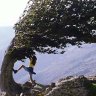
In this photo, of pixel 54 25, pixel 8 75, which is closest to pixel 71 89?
pixel 54 25

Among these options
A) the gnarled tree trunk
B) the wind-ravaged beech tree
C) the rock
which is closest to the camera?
the rock

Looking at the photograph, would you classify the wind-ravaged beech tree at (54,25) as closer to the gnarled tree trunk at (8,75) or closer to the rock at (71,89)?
the gnarled tree trunk at (8,75)

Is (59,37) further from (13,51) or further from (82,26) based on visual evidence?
(13,51)

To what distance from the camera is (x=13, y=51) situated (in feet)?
167

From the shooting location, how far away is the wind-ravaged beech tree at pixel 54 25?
151 feet

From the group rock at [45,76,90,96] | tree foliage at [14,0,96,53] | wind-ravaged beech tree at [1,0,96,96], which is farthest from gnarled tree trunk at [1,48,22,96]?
rock at [45,76,90,96]

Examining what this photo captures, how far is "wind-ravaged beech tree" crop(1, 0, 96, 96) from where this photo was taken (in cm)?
4606

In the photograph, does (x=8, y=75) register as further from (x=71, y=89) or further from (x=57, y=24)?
(x=71, y=89)

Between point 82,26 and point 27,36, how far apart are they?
6.36m

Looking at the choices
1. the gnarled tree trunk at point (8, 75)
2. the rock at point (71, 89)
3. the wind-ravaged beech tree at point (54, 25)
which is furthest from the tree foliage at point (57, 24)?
the rock at point (71, 89)

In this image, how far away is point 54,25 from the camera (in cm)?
4603

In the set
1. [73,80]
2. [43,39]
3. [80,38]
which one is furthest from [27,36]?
[73,80]

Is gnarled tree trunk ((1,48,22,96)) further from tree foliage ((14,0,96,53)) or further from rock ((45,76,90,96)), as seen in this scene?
rock ((45,76,90,96))

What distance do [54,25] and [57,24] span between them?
1.27ft
